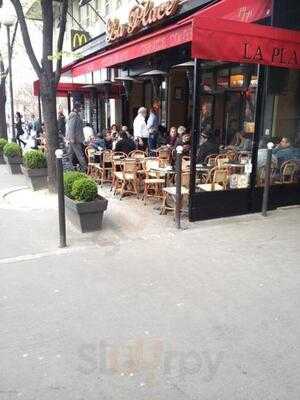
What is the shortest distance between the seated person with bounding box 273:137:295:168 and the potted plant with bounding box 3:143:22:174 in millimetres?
7698

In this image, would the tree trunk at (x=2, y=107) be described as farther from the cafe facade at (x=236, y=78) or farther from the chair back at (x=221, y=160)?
the chair back at (x=221, y=160)

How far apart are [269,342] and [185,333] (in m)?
0.71

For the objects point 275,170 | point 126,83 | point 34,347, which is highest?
point 126,83

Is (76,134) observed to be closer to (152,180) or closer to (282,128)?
(152,180)

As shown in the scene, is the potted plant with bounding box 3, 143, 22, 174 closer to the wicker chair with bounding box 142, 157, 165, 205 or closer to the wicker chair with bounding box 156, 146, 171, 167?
the wicker chair with bounding box 156, 146, 171, 167

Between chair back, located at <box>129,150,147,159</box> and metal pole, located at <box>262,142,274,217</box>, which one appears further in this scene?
chair back, located at <box>129,150,147,159</box>

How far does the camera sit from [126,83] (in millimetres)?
16266

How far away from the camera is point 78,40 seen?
1577 cm

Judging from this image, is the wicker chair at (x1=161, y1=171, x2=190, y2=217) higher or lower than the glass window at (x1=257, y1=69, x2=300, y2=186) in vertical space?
lower

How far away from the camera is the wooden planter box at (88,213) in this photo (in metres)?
6.41

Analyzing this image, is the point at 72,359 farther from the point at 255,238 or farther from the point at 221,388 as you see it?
the point at 255,238

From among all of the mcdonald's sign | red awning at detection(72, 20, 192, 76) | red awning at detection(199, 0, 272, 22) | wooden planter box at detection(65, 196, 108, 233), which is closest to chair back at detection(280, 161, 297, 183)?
red awning at detection(199, 0, 272, 22)

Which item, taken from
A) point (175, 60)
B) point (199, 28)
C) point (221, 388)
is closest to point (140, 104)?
point (175, 60)

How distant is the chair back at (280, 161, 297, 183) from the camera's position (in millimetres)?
7902
